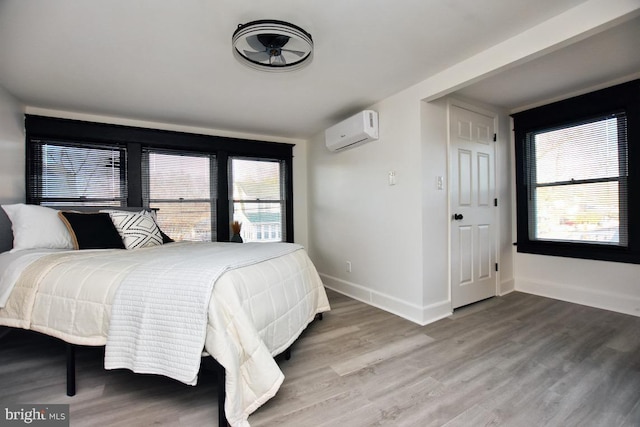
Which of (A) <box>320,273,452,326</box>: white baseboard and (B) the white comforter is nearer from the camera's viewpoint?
(B) the white comforter

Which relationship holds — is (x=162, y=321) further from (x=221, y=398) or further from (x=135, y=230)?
(x=135, y=230)

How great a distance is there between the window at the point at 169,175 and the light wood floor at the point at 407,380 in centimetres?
160

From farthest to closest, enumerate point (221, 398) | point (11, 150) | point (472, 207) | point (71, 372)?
point (472, 207) → point (11, 150) → point (71, 372) → point (221, 398)

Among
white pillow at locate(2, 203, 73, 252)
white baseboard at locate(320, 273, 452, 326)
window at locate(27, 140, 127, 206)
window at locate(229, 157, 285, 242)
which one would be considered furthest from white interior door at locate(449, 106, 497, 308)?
window at locate(27, 140, 127, 206)

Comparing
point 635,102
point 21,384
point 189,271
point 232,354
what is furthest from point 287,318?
point 635,102

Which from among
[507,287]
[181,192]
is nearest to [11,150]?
[181,192]

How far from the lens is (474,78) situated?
209cm

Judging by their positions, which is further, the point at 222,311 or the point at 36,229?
the point at 36,229

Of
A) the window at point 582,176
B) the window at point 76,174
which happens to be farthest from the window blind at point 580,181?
the window at point 76,174

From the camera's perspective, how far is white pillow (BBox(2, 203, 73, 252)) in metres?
2.18

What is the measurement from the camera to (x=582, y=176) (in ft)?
9.32

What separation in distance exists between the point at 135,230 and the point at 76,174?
1207 millimetres

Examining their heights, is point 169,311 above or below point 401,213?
below

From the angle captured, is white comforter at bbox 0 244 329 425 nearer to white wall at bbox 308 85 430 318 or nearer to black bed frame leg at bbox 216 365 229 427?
black bed frame leg at bbox 216 365 229 427
